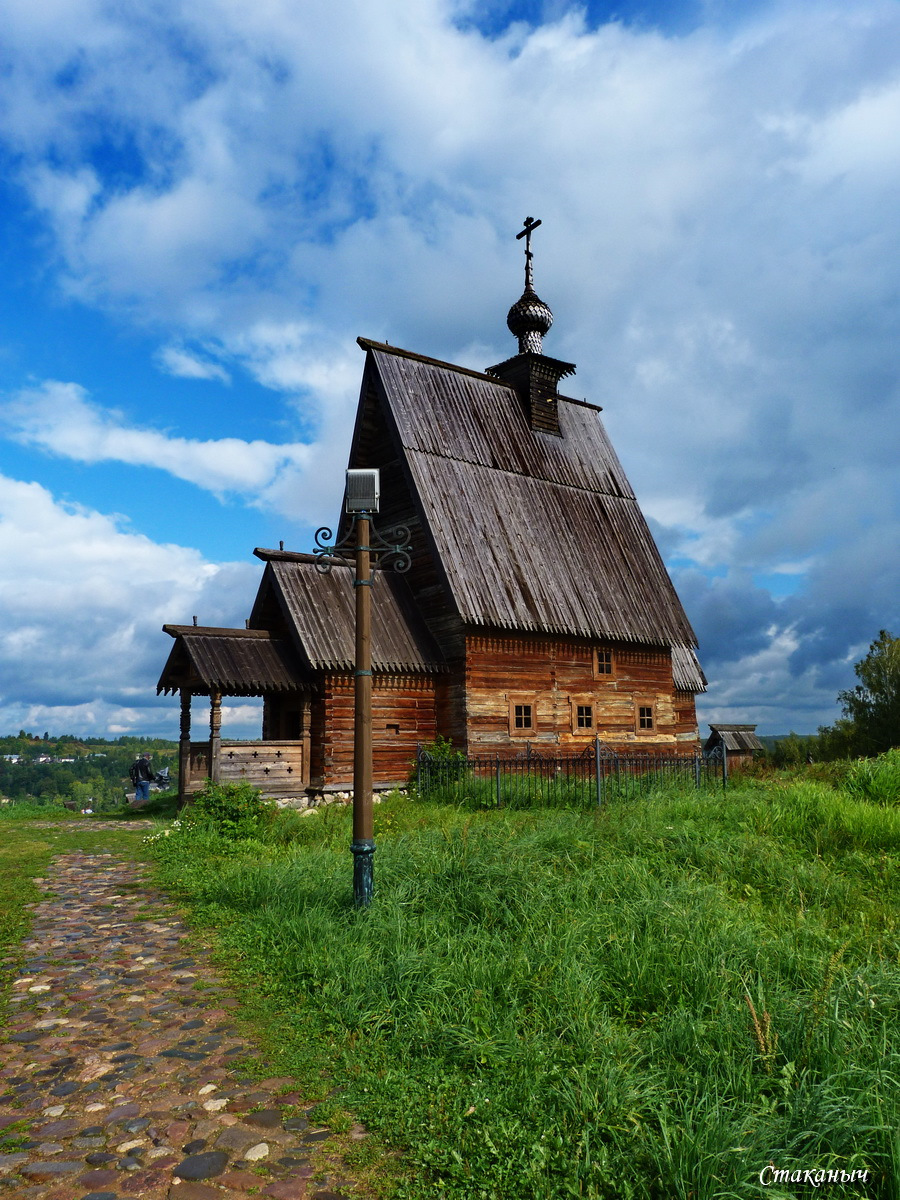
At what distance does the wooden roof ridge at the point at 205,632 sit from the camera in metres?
18.4

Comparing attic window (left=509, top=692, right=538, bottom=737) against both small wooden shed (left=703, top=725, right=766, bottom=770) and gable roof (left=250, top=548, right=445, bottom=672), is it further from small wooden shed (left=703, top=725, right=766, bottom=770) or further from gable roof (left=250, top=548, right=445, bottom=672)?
small wooden shed (left=703, top=725, right=766, bottom=770)

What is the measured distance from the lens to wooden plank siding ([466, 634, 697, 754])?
68.1 ft

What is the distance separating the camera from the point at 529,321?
27297 mm

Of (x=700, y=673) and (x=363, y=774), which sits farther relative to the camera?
(x=700, y=673)

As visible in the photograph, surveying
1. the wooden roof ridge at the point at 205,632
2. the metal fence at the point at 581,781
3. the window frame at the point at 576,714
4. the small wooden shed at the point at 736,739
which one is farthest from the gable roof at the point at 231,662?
the small wooden shed at the point at 736,739

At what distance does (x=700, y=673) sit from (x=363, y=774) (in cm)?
2334

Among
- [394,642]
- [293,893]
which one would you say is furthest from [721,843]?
[394,642]

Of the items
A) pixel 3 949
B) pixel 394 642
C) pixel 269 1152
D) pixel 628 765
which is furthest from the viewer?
pixel 394 642

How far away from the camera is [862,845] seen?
9930 mm

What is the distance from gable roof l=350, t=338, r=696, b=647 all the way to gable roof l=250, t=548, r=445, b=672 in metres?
1.68

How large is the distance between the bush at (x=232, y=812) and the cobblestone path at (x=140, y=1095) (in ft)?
20.9

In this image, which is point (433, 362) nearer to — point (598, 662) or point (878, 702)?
point (598, 662)

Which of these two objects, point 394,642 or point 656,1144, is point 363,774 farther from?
point 394,642

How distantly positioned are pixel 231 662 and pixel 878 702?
42.0 m
